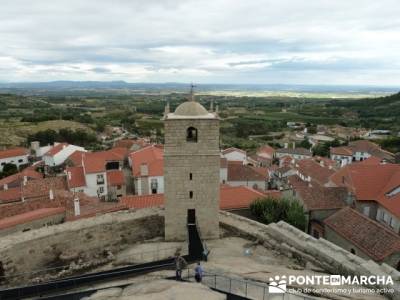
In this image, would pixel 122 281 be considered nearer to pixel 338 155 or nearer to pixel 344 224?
pixel 344 224

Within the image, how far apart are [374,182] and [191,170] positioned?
19.2 meters

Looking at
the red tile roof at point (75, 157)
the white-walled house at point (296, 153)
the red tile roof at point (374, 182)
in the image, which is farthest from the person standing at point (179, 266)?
the white-walled house at point (296, 153)

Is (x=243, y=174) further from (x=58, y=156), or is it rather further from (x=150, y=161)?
(x=58, y=156)

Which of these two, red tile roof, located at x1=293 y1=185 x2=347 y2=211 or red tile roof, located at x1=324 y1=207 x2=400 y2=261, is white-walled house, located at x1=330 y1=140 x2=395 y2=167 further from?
red tile roof, located at x1=324 y1=207 x2=400 y2=261

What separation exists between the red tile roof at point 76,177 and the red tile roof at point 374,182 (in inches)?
1014

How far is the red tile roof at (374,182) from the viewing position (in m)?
24.6

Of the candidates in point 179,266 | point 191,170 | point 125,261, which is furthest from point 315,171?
point 179,266

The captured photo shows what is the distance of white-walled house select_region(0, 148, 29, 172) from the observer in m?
53.1

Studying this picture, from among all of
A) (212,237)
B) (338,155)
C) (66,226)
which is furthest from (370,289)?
(338,155)

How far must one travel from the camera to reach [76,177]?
3609 cm

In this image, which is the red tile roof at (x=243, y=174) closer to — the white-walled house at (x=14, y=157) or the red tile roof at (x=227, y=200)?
the red tile roof at (x=227, y=200)

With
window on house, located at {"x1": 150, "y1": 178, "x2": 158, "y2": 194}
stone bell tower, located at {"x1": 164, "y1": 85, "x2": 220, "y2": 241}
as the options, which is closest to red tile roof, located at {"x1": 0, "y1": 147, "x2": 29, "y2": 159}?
window on house, located at {"x1": 150, "y1": 178, "x2": 158, "y2": 194}

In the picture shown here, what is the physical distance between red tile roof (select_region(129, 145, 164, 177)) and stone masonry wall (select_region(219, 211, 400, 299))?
830 inches

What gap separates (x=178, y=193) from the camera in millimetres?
14641
